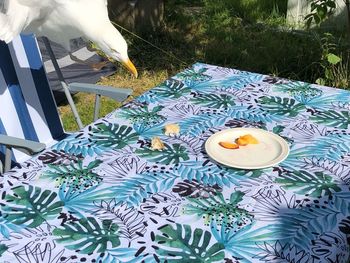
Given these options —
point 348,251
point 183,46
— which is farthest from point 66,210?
point 183,46

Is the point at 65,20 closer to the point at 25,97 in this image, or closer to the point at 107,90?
the point at 107,90

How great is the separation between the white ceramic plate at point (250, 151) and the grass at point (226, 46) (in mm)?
1887

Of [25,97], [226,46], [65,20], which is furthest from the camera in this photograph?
[226,46]

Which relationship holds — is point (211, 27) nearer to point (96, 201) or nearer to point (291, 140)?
point (291, 140)

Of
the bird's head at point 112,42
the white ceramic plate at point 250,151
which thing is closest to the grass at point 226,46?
the bird's head at point 112,42

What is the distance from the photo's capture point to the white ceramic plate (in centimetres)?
153

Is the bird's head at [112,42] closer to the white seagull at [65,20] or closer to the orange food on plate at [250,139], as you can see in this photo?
the white seagull at [65,20]

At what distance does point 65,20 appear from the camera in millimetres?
1706

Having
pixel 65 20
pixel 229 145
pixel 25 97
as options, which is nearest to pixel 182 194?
pixel 229 145

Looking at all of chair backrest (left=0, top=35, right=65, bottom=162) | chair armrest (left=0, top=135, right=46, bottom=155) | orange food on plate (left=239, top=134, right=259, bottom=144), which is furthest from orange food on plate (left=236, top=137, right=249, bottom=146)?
chair backrest (left=0, top=35, right=65, bottom=162)

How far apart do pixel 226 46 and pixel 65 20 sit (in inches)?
122

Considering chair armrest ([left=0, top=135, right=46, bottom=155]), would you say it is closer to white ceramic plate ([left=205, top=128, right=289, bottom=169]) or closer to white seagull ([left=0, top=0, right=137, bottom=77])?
white seagull ([left=0, top=0, right=137, bottom=77])

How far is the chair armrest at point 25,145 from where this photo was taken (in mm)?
1683

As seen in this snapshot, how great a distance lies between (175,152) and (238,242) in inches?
18.3
